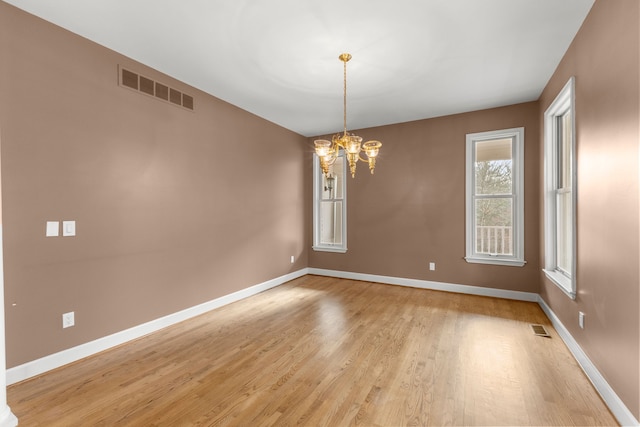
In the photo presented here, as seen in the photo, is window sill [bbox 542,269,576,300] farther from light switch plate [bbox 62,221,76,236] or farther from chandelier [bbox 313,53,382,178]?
light switch plate [bbox 62,221,76,236]

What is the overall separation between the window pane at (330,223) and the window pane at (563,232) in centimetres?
346

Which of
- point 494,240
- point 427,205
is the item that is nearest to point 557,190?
point 494,240

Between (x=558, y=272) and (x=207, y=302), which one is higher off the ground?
(x=558, y=272)

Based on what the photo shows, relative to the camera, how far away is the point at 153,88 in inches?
124

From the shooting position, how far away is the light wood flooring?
1.85m

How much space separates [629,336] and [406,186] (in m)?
3.49

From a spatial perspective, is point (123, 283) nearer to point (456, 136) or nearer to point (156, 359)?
point (156, 359)

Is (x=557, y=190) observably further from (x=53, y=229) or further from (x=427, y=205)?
(x=53, y=229)

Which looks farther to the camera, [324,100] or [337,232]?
[337,232]

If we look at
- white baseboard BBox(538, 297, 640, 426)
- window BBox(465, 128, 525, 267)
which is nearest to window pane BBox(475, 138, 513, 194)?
window BBox(465, 128, 525, 267)

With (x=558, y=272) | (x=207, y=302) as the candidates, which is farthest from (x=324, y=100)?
(x=558, y=272)

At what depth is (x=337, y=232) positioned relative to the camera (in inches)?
236

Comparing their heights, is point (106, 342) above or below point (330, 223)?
below

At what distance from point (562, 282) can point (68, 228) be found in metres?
4.59
